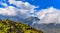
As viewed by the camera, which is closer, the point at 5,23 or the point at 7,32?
the point at 7,32

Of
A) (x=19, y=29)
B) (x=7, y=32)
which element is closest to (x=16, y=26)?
(x=19, y=29)

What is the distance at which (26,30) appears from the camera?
392 feet

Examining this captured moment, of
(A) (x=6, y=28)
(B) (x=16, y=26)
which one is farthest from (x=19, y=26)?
(A) (x=6, y=28)

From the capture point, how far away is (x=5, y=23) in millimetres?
121250

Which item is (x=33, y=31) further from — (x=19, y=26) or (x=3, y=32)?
(x=3, y=32)

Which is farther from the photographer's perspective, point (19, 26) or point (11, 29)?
point (19, 26)

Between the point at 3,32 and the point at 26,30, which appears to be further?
the point at 26,30

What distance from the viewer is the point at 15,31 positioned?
116 metres

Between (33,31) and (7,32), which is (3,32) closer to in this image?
(7,32)

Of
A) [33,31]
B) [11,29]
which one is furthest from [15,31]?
[33,31]

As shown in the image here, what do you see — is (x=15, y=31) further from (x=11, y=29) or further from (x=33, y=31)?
(x=33, y=31)

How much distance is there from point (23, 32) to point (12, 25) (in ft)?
25.3

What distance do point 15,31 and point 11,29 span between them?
277 centimetres

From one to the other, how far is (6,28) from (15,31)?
529 centimetres
